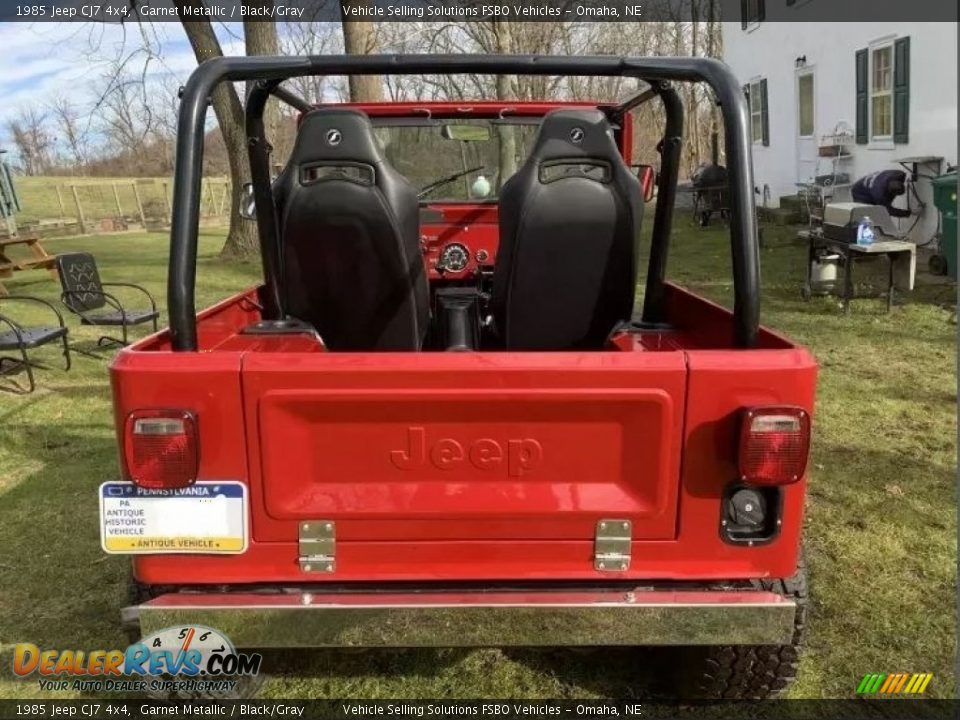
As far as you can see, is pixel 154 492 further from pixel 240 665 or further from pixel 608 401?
pixel 608 401

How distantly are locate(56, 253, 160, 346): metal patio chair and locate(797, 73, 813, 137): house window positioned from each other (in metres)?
12.1

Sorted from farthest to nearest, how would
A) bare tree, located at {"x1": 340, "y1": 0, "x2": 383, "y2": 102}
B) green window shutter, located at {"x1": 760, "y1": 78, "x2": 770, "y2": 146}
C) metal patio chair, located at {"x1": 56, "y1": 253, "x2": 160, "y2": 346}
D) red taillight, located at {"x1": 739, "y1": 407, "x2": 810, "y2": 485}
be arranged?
green window shutter, located at {"x1": 760, "y1": 78, "x2": 770, "y2": 146} → bare tree, located at {"x1": 340, "y1": 0, "x2": 383, "y2": 102} → metal patio chair, located at {"x1": 56, "y1": 253, "x2": 160, "y2": 346} → red taillight, located at {"x1": 739, "y1": 407, "x2": 810, "y2": 485}

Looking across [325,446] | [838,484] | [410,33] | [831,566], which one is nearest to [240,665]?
[325,446]

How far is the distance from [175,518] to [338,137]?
3.82 ft

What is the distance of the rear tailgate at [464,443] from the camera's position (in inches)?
71.6

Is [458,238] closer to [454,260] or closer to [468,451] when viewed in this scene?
[454,260]

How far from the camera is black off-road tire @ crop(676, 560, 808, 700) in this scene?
7.29 feet

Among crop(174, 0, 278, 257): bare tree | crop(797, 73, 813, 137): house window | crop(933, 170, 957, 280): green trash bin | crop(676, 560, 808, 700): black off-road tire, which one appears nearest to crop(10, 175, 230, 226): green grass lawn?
crop(174, 0, 278, 257): bare tree

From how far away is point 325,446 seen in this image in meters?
1.89

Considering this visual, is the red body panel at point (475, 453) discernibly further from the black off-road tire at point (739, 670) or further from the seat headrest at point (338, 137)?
the seat headrest at point (338, 137)

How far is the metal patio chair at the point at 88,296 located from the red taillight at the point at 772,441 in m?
6.72

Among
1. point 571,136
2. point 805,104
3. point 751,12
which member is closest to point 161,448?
point 571,136

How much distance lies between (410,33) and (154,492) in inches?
578

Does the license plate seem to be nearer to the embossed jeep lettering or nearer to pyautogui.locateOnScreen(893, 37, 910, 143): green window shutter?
the embossed jeep lettering
